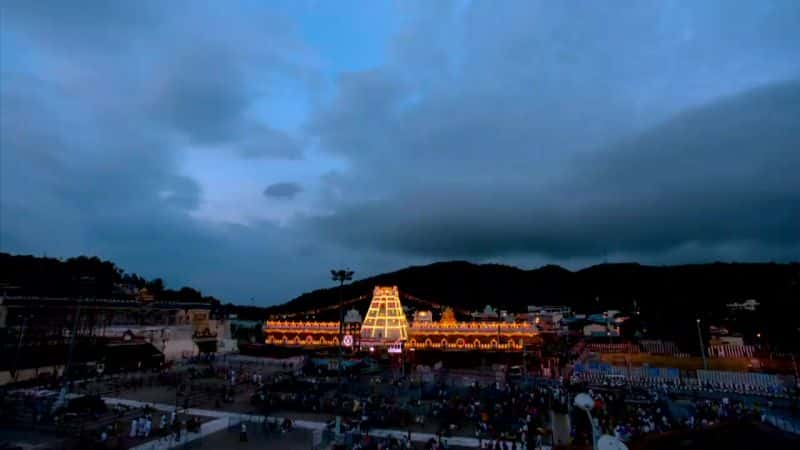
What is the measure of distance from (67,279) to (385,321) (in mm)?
53768

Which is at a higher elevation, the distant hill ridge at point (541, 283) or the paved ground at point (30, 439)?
the distant hill ridge at point (541, 283)

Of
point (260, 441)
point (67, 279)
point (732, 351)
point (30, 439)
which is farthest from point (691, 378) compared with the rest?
point (67, 279)

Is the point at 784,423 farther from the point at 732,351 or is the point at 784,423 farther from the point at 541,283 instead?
the point at 541,283

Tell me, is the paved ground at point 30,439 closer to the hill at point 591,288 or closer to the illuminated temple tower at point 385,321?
the illuminated temple tower at point 385,321

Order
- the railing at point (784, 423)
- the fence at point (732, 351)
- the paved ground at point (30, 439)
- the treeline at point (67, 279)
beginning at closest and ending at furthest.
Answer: the paved ground at point (30, 439), the railing at point (784, 423), the fence at point (732, 351), the treeline at point (67, 279)

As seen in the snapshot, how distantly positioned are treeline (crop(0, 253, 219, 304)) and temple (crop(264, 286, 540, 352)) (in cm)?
2493

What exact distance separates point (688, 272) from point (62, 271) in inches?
6058

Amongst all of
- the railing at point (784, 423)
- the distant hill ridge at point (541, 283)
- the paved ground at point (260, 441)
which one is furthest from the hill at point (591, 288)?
the paved ground at point (260, 441)

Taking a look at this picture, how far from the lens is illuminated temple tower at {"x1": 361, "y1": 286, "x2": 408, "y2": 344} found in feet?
179

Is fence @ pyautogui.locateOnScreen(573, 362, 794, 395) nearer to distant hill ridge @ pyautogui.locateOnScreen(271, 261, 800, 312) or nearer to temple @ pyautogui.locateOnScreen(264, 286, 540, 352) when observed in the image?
temple @ pyautogui.locateOnScreen(264, 286, 540, 352)

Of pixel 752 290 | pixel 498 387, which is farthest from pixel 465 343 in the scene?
pixel 752 290

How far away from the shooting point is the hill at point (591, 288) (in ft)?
175

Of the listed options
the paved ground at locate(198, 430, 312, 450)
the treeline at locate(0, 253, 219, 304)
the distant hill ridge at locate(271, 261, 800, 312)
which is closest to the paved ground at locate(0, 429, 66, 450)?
the paved ground at locate(198, 430, 312, 450)

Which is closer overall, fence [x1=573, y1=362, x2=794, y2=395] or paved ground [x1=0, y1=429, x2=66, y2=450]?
paved ground [x1=0, y1=429, x2=66, y2=450]
